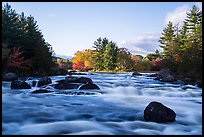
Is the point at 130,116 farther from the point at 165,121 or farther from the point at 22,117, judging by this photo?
the point at 22,117

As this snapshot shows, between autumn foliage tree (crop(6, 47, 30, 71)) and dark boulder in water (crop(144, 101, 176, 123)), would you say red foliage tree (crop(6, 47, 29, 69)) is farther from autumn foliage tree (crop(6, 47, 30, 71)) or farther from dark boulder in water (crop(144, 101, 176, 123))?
dark boulder in water (crop(144, 101, 176, 123))

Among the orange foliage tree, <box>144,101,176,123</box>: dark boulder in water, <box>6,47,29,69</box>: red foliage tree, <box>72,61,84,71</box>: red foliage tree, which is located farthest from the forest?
<box>144,101,176,123</box>: dark boulder in water

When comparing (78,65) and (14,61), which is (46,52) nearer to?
(14,61)

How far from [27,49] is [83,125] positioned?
21.1 meters

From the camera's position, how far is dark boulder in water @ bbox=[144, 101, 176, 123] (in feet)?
19.5

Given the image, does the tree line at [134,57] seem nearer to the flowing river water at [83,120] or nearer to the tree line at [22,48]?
the tree line at [22,48]

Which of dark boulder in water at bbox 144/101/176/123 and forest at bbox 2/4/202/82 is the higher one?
forest at bbox 2/4/202/82

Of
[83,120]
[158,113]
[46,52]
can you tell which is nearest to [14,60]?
[46,52]

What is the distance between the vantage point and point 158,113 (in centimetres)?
598

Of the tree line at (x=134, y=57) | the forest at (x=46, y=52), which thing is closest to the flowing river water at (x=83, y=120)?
the forest at (x=46, y=52)

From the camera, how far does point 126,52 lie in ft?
172

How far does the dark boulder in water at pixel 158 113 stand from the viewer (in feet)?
19.5

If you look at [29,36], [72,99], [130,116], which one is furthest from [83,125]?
[29,36]

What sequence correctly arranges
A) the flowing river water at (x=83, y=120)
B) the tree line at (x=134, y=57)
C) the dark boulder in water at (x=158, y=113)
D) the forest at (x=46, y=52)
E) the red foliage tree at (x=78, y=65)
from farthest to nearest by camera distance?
1. the red foliage tree at (x=78, y=65)
2. the tree line at (x=134, y=57)
3. the forest at (x=46, y=52)
4. the dark boulder in water at (x=158, y=113)
5. the flowing river water at (x=83, y=120)
